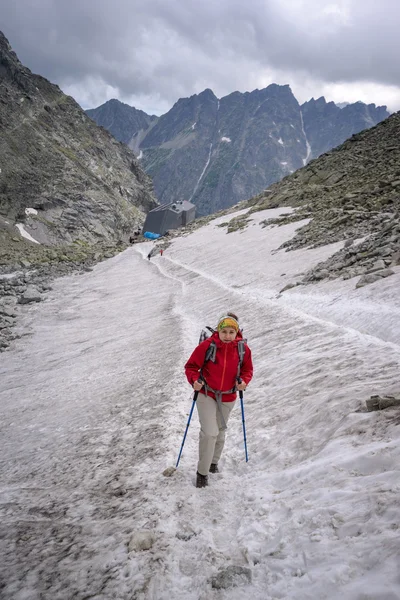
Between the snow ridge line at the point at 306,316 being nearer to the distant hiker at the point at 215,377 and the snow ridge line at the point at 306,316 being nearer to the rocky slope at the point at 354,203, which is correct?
the rocky slope at the point at 354,203

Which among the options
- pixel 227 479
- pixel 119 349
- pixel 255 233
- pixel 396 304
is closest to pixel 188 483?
pixel 227 479

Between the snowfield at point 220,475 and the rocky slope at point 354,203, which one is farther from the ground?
the rocky slope at point 354,203

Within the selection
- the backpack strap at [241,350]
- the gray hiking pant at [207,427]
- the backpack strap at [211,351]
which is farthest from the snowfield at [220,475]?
the backpack strap at [211,351]

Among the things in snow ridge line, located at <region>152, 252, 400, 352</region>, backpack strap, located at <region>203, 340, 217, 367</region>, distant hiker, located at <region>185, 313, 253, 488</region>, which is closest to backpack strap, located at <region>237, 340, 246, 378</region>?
Answer: distant hiker, located at <region>185, 313, 253, 488</region>

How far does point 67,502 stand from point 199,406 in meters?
2.53

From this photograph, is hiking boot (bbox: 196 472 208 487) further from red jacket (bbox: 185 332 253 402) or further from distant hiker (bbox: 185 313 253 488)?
red jacket (bbox: 185 332 253 402)

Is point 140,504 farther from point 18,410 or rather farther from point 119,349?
point 119,349

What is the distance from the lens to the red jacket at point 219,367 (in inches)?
212

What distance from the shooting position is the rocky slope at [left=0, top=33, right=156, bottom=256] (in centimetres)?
6681

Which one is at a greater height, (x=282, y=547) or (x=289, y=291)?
(x=289, y=291)

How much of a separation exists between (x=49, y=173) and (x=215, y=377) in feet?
279

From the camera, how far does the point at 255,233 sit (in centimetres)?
4088

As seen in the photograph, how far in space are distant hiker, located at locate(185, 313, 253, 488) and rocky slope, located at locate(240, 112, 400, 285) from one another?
10.0 m

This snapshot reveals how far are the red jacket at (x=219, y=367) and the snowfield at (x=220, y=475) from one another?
64.5 inches
